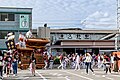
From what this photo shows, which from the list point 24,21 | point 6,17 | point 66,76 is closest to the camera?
point 66,76

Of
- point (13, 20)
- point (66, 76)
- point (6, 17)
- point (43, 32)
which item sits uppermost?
point (6, 17)

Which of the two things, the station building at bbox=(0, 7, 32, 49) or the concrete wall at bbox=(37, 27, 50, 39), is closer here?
the station building at bbox=(0, 7, 32, 49)

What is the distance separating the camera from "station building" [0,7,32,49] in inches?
1956

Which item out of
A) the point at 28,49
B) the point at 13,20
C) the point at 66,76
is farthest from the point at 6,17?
the point at 66,76

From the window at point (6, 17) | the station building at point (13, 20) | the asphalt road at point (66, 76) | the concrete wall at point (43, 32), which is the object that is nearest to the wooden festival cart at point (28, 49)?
the asphalt road at point (66, 76)

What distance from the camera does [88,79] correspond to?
19.8 meters

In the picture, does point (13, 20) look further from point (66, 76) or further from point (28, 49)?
point (66, 76)

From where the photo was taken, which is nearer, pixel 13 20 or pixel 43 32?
pixel 13 20

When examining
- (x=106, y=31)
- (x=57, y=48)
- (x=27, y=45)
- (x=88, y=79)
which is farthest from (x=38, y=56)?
(x=106, y=31)

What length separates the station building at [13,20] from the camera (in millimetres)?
49688

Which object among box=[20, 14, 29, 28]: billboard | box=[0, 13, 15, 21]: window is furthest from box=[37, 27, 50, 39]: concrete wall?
box=[0, 13, 15, 21]: window

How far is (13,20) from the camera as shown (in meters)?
50.3

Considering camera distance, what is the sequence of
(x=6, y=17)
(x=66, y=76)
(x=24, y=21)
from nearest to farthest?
(x=66, y=76) < (x=24, y=21) < (x=6, y=17)

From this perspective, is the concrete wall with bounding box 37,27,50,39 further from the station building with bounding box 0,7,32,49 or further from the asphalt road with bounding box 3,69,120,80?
the asphalt road with bounding box 3,69,120,80
